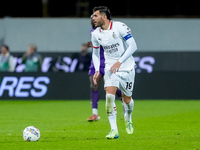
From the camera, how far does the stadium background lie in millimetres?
17109

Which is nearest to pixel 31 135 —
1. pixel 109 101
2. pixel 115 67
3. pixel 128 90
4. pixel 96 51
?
pixel 109 101

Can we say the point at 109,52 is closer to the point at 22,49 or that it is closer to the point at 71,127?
the point at 71,127

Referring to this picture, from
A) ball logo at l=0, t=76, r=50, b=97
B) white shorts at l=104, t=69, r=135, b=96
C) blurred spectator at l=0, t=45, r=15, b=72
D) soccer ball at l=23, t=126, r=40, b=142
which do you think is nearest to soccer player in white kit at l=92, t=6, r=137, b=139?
white shorts at l=104, t=69, r=135, b=96

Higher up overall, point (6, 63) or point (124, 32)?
point (124, 32)

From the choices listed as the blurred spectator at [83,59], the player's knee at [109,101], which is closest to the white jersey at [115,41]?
the player's knee at [109,101]

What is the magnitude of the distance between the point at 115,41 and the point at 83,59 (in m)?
9.21

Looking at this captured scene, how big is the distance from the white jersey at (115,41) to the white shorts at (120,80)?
88 millimetres

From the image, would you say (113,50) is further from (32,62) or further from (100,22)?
(32,62)

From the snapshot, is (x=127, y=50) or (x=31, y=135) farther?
(x=127, y=50)

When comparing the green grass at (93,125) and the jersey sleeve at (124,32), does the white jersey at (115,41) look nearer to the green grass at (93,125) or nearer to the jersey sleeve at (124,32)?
the jersey sleeve at (124,32)

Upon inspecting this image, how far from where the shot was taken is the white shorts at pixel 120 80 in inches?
331

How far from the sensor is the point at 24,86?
1702 centimetres

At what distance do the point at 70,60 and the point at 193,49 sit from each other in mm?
A: 4186

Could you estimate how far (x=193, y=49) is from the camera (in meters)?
18.6
